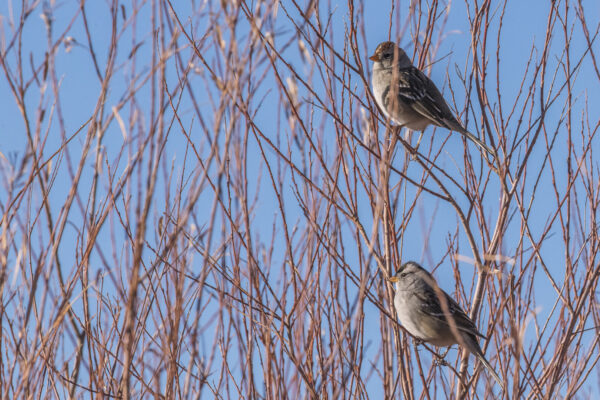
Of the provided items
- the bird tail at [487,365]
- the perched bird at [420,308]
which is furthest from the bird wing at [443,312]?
the bird tail at [487,365]

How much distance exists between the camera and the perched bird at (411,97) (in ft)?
17.0

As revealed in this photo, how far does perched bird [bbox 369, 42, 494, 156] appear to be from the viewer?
17.0ft

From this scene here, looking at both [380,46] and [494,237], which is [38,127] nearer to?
[494,237]

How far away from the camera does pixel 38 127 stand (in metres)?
2.47

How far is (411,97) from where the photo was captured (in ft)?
18.0

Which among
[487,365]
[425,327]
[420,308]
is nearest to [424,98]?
[420,308]

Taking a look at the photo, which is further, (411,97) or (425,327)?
(411,97)

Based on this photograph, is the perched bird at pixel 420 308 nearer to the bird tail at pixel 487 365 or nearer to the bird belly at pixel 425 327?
the bird belly at pixel 425 327

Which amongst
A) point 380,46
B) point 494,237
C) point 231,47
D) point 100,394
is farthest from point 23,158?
point 380,46

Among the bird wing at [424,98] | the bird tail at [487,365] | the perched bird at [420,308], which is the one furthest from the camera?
the bird wing at [424,98]

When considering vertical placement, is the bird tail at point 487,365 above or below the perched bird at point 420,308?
below

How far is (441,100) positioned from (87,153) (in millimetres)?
3553

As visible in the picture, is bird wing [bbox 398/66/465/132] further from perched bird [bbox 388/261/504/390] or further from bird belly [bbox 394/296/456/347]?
bird belly [bbox 394/296/456/347]

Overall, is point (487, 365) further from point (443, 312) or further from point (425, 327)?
point (425, 327)
